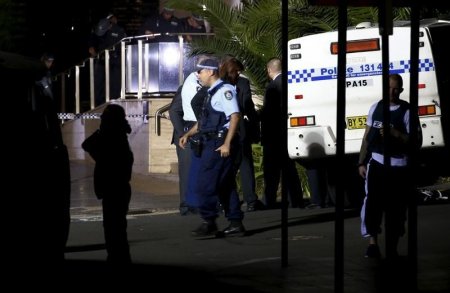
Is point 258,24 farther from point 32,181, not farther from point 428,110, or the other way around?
point 32,181

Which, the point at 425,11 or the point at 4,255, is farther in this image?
the point at 425,11

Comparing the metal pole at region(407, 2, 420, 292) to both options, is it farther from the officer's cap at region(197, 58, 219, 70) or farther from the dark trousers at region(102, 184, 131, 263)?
the officer's cap at region(197, 58, 219, 70)

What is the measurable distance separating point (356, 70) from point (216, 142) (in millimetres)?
3696

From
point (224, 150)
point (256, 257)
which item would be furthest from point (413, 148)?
point (224, 150)

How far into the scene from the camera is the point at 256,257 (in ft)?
36.5

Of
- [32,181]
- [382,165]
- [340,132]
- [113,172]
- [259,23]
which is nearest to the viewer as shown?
[340,132]

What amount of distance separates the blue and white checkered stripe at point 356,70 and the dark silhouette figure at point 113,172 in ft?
18.6

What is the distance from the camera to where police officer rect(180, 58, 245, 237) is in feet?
39.7

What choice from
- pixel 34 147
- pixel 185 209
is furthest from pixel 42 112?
pixel 185 209

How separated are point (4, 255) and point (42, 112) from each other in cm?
160

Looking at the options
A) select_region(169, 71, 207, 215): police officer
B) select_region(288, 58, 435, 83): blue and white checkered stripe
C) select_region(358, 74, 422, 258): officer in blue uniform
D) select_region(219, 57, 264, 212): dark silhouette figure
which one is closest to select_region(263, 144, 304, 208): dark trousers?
select_region(219, 57, 264, 212): dark silhouette figure

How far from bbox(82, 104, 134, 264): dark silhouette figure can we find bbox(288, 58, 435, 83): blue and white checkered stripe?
5658mm

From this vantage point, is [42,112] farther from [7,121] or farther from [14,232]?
[14,232]

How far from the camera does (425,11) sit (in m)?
18.5
